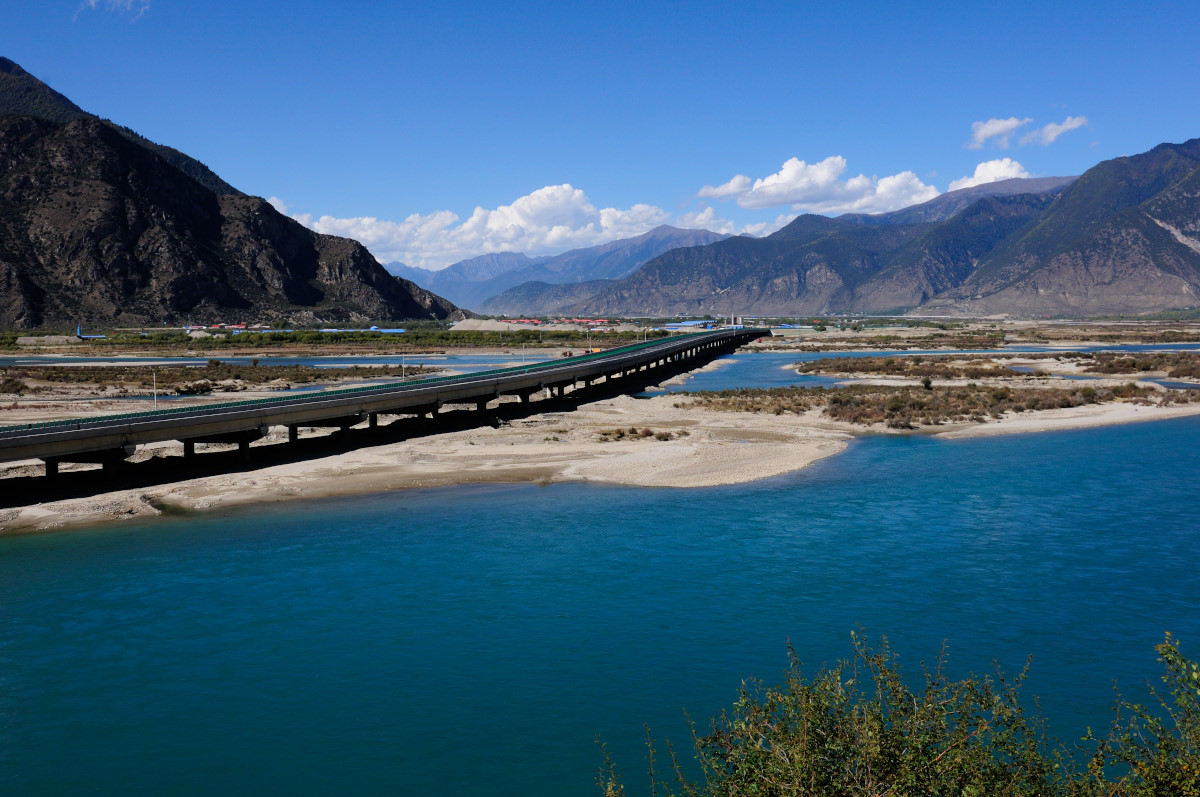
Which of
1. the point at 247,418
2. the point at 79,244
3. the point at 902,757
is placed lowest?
the point at 902,757

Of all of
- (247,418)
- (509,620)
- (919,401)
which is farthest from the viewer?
(919,401)

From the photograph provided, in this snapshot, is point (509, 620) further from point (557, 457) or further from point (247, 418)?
point (247, 418)

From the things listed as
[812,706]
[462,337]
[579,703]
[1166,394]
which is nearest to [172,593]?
[579,703]

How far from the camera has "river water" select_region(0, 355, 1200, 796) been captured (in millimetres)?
14773

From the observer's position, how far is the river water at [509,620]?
14773 millimetres

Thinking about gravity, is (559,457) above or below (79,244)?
below

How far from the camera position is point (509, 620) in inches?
793

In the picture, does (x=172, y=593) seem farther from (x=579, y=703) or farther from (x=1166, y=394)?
(x=1166, y=394)

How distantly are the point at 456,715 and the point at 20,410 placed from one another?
2123 inches

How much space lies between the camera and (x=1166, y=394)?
60.9 meters

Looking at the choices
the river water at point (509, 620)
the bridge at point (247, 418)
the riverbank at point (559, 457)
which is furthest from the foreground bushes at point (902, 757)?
the bridge at point (247, 418)

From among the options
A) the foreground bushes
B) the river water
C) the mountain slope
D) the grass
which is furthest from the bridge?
the mountain slope

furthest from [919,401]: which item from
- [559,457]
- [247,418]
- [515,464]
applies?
[247,418]

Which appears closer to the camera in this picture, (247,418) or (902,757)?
(902,757)
